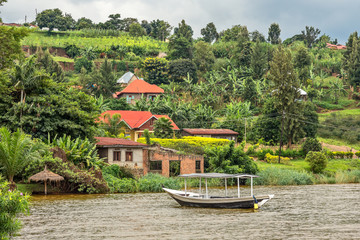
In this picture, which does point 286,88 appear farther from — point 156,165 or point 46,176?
point 46,176

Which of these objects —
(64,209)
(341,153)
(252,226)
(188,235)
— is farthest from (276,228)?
(341,153)

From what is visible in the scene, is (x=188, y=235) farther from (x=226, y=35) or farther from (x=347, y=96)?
(x=226, y=35)

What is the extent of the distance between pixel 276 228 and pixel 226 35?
108m

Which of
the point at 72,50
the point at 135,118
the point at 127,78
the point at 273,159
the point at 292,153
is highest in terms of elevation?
the point at 72,50

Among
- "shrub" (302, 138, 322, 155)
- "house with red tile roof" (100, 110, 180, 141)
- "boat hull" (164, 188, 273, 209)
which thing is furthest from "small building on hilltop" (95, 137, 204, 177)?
"shrub" (302, 138, 322, 155)

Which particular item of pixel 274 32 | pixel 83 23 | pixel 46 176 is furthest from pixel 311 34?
pixel 46 176

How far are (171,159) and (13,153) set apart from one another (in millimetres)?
17115

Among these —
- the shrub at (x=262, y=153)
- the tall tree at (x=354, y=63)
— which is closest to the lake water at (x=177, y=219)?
the shrub at (x=262, y=153)

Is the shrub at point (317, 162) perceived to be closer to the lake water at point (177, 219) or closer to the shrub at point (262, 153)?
the shrub at point (262, 153)

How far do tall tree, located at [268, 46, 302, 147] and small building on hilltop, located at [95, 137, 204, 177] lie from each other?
17989mm

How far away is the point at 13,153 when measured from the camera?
3164 centimetres

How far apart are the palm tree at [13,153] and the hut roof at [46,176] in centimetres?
110

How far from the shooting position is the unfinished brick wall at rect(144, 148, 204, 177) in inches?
1790

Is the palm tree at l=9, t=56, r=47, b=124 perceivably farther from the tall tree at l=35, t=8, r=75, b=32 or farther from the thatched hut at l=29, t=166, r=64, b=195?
the tall tree at l=35, t=8, r=75, b=32
